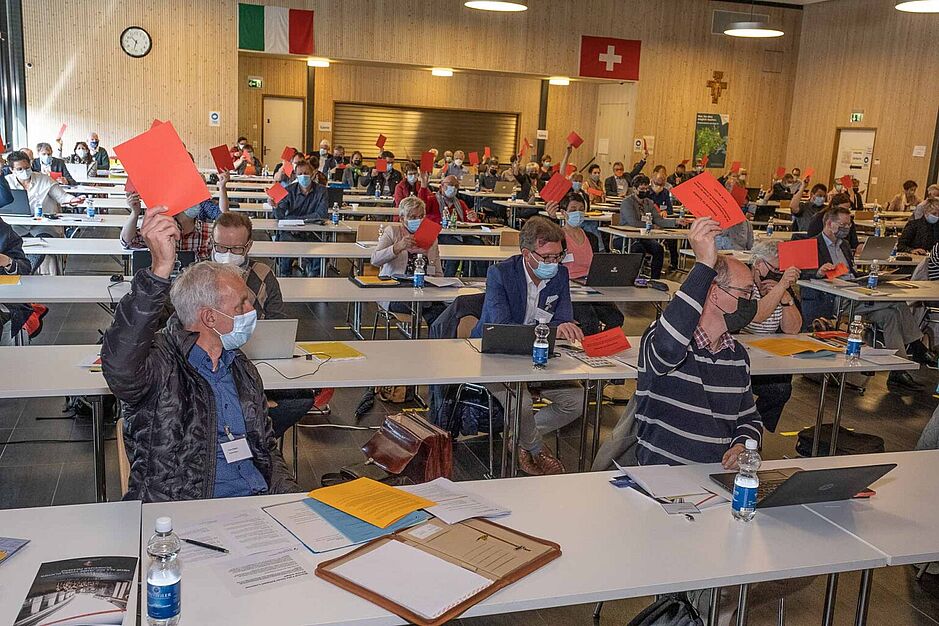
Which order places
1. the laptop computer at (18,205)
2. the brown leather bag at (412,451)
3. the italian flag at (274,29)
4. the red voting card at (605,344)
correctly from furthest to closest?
1. the italian flag at (274,29)
2. the laptop computer at (18,205)
3. the red voting card at (605,344)
4. the brown leather bag at (412,451)

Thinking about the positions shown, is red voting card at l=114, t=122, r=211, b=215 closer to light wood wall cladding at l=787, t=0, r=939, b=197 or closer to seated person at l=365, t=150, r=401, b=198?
seated person at l=365, t=150, r=401, b=198

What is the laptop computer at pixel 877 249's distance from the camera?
8.45 m

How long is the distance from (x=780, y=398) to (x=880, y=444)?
1.89ft

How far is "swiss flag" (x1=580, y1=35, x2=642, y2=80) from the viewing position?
1841cm

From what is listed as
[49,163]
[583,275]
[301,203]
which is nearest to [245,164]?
[49,163]

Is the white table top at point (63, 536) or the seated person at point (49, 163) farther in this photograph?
the seated person at point (49, 163)

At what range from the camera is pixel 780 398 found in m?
4.63

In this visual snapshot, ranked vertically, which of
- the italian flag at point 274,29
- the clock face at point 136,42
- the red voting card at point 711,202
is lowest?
the red voting card at point 711,202

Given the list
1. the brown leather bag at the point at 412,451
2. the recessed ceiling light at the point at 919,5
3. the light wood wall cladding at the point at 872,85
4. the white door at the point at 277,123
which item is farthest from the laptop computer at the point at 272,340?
the white door at the point at 277,123

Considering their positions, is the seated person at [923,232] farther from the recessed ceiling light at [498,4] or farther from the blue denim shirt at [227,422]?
the blue denim shirt at [227,422]

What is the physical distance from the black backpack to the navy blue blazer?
1.50m

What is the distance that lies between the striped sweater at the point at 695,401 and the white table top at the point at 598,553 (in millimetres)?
491

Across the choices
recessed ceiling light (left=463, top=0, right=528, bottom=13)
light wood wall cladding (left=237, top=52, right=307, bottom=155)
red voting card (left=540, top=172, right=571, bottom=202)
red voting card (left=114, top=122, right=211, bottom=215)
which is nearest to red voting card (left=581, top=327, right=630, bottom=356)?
red voting card (left=114, top=122, right=211, bottom=215)

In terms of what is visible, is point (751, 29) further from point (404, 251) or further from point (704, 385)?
point (704, 385)
